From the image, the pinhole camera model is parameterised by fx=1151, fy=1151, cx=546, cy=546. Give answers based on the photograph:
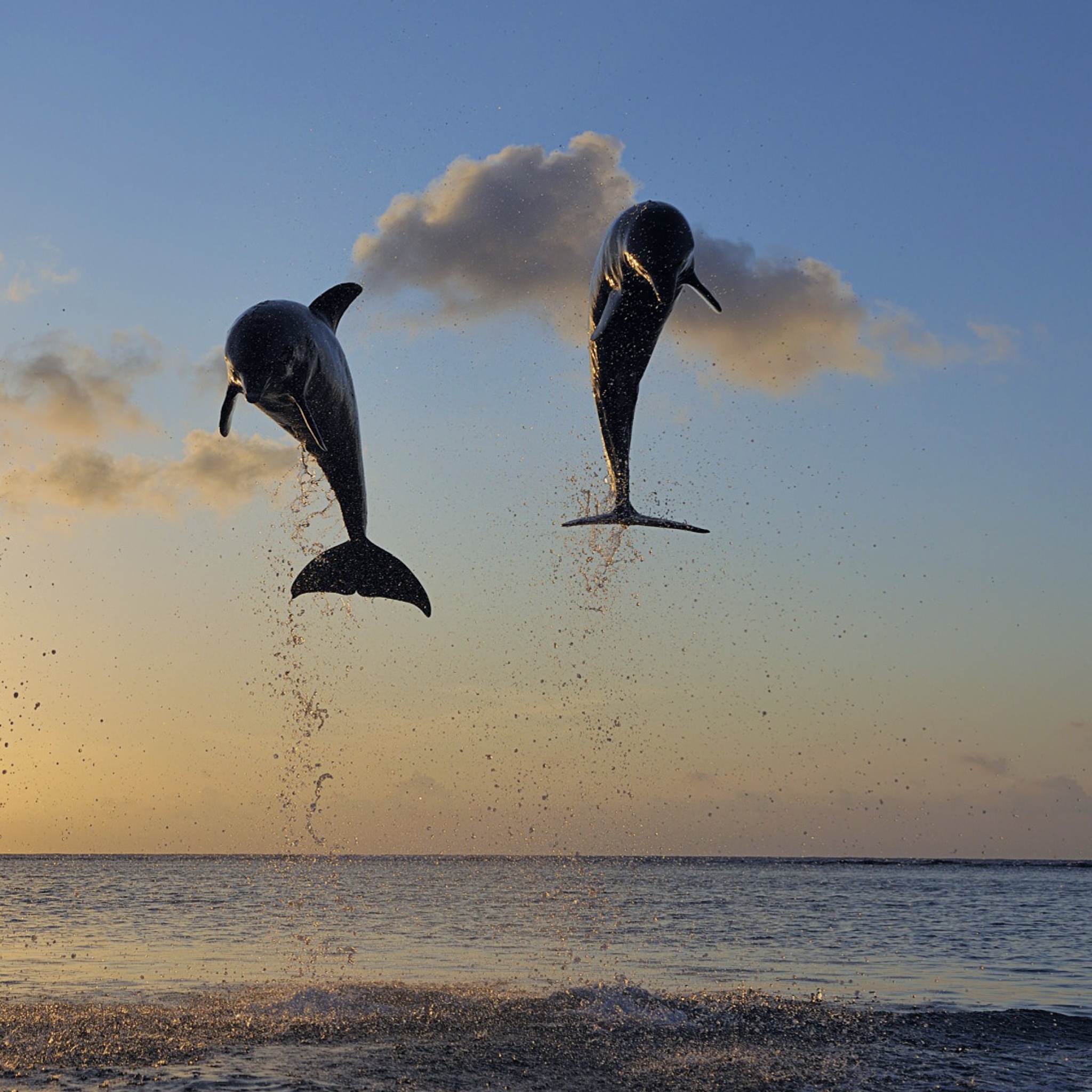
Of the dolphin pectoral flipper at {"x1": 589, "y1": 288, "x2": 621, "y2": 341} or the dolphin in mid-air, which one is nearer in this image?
the dolphin in mid-air

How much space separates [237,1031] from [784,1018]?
563cm

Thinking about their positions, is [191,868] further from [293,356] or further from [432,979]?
[293,356]

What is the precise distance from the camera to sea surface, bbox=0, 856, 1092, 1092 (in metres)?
9.43

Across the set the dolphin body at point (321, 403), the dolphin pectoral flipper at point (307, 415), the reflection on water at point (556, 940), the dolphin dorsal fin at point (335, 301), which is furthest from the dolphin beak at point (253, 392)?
the reflection on water at point (556, 940)

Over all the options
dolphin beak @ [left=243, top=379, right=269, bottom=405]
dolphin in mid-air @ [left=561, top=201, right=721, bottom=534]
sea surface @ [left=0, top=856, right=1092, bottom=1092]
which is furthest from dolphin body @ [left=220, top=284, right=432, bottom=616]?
sea surface @ [left=0, top=856, right=1092, bottom=1092]

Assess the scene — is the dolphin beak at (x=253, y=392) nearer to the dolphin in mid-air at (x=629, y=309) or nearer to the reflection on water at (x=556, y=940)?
the dolphin in mid-air at (x=629, y=309)

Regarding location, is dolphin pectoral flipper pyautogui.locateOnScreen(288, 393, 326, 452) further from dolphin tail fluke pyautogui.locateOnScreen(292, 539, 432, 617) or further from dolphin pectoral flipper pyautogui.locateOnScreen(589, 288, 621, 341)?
dolphin tail fluke pyautogui.locateOnScreen(292, 539, 432, 617)

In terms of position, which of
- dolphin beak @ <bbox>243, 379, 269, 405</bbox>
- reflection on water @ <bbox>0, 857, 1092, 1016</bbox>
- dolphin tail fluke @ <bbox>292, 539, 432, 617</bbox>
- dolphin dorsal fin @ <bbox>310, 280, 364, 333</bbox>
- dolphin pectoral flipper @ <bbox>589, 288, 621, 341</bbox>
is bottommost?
reflection on water @ <bbox>0, 857, 1092, 1016</bbox>

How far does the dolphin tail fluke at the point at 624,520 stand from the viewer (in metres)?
10.5

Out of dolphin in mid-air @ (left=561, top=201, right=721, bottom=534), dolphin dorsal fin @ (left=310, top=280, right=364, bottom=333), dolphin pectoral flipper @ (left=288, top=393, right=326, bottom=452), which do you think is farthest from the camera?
dolphin dorsal fin @ (left=310, top=280, right=364, bottom=333)

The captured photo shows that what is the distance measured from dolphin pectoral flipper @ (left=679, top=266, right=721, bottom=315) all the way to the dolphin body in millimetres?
3193

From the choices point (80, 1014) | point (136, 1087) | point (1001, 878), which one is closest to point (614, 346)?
point (136, 1087)

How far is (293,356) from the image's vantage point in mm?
9359

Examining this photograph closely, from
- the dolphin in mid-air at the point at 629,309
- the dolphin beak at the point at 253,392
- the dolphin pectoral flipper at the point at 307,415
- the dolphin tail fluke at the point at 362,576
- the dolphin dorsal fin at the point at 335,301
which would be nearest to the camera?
the dolphin in mid-air at the point at 629,309
